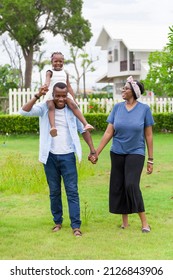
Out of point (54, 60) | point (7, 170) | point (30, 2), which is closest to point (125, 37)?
point (30, 2)

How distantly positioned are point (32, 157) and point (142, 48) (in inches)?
1106

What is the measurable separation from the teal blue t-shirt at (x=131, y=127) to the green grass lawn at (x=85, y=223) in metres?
0.91

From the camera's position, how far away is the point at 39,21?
45562 millimetres

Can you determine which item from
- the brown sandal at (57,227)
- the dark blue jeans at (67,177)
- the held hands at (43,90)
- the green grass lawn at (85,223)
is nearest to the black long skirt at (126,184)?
the green grass lawn at (85,223)

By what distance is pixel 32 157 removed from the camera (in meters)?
14.7

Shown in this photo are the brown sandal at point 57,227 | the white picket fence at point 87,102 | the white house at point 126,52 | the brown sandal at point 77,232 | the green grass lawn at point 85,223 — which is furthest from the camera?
the white house at point 126,52

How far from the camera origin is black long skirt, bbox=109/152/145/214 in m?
6.96

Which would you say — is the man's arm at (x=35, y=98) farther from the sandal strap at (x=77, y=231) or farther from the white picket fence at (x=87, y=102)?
the white picket fence at (x=87, y=102)

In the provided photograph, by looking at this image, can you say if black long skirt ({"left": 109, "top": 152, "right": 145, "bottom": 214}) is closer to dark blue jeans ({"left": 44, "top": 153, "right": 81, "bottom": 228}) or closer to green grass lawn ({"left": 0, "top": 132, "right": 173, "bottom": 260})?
green grass lawn ({"left": 0, "top": 132, "right": 173, "bottom": 260})

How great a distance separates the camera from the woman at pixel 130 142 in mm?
6938

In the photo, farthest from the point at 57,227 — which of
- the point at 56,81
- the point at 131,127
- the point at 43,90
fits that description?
the point at 56,81

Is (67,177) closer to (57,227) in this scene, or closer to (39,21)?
(57,227)

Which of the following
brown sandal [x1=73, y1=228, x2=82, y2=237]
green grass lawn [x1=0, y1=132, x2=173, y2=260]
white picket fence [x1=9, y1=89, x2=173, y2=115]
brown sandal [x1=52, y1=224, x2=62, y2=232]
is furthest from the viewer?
white picket fence [x1=9, y1=89, x2=173, y2=115]

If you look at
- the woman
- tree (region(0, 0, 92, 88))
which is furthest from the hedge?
tree (region(0, 0, 92, 88))
